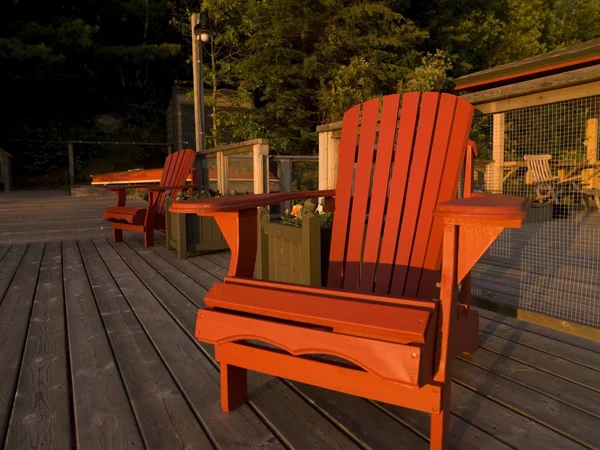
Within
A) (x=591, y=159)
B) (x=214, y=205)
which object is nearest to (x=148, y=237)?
(x=214, y=205)

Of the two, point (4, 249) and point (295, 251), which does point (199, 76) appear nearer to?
point (4, 249)

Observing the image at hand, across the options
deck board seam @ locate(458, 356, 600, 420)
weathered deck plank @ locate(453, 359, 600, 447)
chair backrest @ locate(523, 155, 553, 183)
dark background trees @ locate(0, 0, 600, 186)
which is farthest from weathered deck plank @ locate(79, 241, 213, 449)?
dark background trees @ locate(0, 0, 600, 186)

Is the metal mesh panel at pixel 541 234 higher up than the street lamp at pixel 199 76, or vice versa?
the street lamp at pixel 199 76

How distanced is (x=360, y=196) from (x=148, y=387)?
1.08 m

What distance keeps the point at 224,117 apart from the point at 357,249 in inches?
405

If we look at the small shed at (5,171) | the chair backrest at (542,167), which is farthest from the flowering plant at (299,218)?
the small shed at (5,171)

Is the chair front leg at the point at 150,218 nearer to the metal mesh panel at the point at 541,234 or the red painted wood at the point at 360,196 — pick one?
the metal mesh panel at the point at 541,234

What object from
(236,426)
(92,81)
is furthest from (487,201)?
(92,81)

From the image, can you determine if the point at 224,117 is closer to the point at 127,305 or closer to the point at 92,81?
the point at 92,81

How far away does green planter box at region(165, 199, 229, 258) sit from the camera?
4.08 metres

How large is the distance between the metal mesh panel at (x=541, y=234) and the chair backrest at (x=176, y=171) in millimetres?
2827

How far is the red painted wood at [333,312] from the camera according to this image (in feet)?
3.40

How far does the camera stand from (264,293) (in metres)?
1.29

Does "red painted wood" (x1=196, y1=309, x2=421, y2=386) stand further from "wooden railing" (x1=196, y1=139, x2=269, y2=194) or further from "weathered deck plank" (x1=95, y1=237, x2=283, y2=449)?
"wooden railing" (x1=196, y1=139, x2=269, y2=194)
